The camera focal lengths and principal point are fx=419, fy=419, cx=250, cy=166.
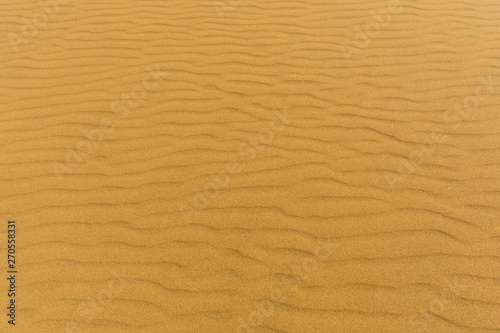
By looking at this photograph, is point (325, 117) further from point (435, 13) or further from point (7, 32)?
point (7, 32)

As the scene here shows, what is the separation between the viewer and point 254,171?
12.2 ft

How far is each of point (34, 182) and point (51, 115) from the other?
933 mm

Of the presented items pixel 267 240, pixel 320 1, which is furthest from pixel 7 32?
pixel 267 240

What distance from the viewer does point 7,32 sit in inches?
218

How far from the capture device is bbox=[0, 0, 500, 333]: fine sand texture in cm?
290

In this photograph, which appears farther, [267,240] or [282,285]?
[267,240]

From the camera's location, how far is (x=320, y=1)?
19.9ft

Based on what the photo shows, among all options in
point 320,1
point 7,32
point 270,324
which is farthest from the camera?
point 320,1

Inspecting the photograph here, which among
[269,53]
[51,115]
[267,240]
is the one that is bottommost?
[267,240]

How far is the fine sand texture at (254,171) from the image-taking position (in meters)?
2.90

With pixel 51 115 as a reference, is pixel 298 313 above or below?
below

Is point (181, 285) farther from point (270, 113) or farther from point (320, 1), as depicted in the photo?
point (320, 1)

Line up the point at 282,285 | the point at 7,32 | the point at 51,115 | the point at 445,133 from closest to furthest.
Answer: the point at 282,285
the point at 445,133
the point at 51,115
the point at 7,32

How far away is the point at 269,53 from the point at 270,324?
10.9 feet
